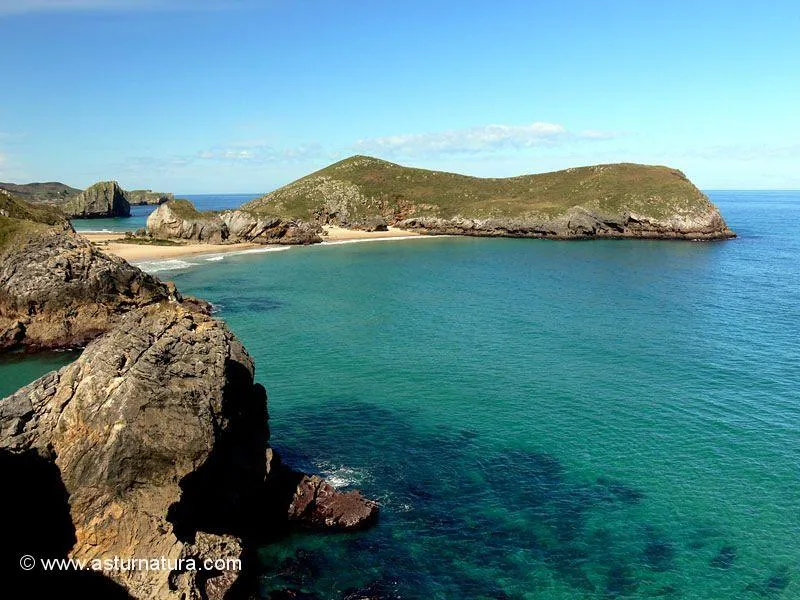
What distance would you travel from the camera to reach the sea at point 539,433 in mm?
21312

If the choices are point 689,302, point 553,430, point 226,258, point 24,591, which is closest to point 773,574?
point 553,430

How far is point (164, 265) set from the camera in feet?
325

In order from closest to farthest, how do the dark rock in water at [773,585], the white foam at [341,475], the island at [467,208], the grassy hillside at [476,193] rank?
1. the dark rock in water at [773,585]
2. the white foam at [341,475]
3. the island at [467,208]
4. the grassy hillside at [476,193]

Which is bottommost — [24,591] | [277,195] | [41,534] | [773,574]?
[773,574]

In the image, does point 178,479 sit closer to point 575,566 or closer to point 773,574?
point 575,566

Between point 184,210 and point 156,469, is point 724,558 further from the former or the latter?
point 184,210

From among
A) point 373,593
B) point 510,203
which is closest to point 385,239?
point 510,203

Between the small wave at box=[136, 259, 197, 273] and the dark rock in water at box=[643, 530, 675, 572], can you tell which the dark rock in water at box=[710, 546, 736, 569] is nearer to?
the dark rock in water at box=[643, 530, 675, 572]

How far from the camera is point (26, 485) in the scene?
1817 centimetres

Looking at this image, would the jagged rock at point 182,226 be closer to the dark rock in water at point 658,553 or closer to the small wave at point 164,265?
the small wave at point 164,265

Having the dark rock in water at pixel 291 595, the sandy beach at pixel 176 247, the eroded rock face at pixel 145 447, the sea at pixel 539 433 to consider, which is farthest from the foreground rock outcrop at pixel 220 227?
the dark rock in water at pixel 291 595

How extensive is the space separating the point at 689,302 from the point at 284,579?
62.9 m

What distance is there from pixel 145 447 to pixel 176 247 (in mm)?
111392

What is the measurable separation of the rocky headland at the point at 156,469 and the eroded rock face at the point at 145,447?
0.13 feet
